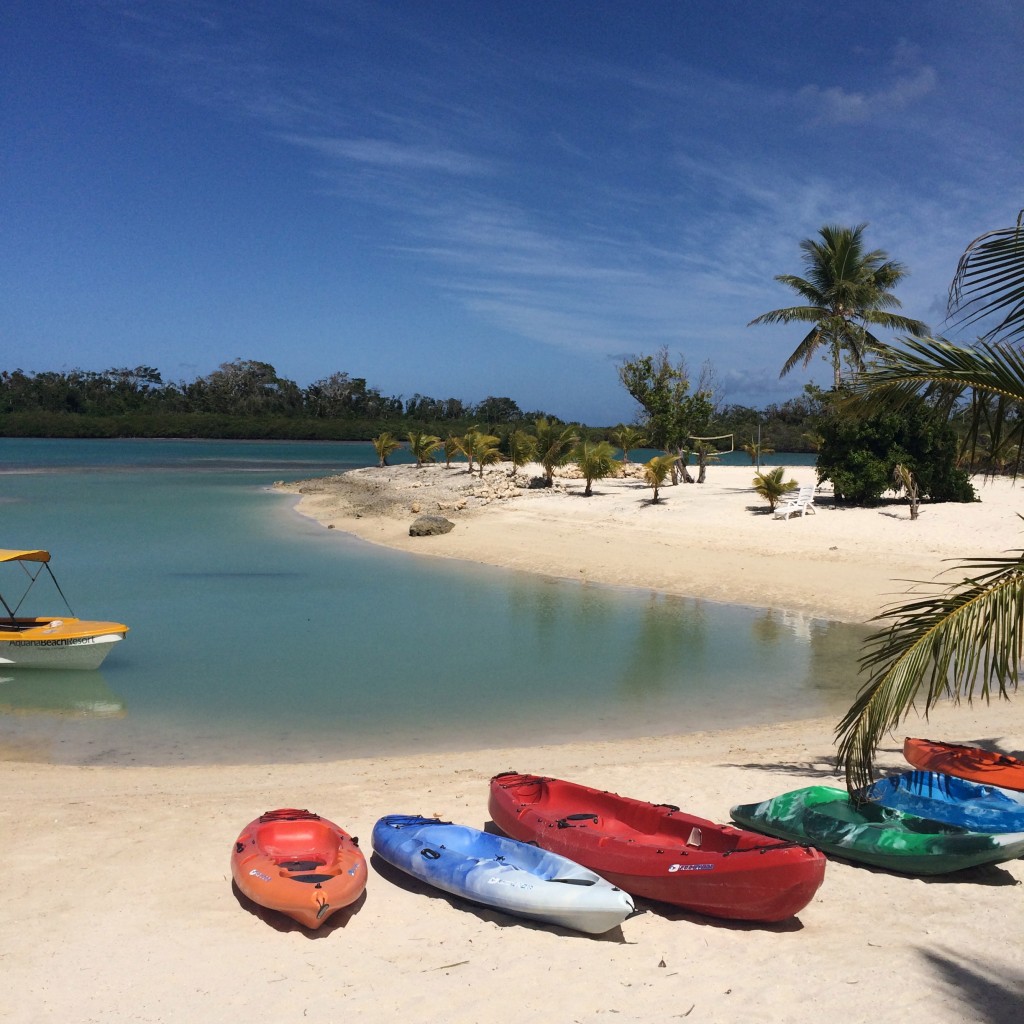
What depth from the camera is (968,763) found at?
7.82 m

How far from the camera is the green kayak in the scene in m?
6.33

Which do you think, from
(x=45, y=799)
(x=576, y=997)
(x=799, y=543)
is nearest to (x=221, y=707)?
(x=45, y=799)

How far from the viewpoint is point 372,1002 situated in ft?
16.4

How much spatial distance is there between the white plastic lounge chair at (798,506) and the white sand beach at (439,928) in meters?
14.0

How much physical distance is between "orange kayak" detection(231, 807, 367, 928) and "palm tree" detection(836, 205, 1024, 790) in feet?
11.8

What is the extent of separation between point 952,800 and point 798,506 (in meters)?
18.6

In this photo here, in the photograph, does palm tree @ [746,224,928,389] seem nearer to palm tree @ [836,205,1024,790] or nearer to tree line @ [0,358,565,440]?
palm tree @ [836,205,1024,790]

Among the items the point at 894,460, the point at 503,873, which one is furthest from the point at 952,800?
the point at 894,460

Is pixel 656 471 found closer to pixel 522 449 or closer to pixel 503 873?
pixel 522 449

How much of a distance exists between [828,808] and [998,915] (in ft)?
4.66

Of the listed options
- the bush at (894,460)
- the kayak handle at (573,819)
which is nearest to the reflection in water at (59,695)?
the kayak handle at (573,819)

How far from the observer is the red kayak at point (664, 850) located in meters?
5.73

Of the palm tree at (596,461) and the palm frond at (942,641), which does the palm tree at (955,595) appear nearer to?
the palm frond at (942,641)

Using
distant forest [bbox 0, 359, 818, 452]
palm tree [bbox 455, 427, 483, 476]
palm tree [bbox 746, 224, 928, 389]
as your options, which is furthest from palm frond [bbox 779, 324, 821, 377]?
distant forest [bbox 0, 359, 818, 452]
